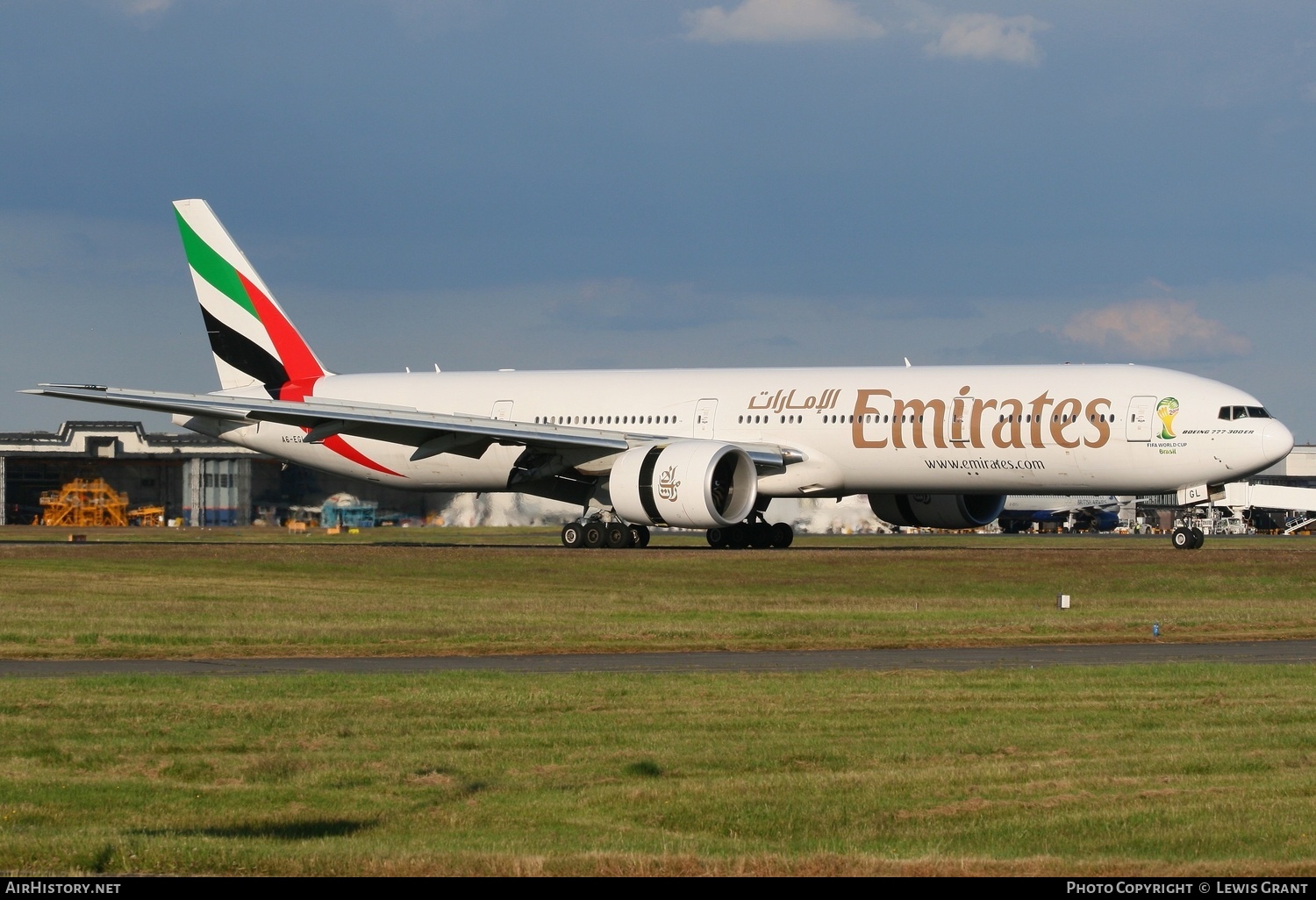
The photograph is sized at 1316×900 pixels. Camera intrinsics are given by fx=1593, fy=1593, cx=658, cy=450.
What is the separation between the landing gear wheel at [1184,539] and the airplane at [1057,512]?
42533mm

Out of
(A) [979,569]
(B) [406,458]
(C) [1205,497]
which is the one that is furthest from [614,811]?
(B) [406,458]

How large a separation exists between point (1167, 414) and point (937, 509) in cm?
761

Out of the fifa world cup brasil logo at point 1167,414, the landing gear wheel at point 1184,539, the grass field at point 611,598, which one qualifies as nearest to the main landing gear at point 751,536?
the grass field at point 611,598

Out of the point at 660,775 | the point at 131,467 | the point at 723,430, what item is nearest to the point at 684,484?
the point at 723,430

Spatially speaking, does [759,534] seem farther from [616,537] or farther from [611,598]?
[611,598]

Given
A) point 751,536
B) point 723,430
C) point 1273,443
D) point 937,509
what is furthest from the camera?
point 937,509

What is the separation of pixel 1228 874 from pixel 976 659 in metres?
10.7

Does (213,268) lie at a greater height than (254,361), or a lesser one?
greater

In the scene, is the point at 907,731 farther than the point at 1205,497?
No

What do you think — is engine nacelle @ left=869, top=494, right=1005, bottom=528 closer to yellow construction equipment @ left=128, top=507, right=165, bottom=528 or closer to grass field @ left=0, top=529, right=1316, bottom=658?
grass field @ left=0, top=529, right=1316, bottom=658

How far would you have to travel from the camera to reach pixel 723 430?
3950cm

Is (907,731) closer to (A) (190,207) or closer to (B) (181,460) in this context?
(A) (190,207)

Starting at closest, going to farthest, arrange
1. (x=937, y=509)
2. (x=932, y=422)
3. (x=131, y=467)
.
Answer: (x=932, y=422)
(x=937, y=509)
(x=131, y=467)

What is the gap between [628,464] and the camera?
1417 inches
